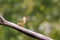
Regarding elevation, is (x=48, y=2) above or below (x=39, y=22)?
above

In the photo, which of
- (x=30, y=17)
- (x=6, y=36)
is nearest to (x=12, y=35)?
(x=6, y=36)

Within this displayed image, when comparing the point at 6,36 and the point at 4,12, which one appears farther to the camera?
the point at 4,12

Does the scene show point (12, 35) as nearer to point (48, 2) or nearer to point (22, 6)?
point (22, 6)

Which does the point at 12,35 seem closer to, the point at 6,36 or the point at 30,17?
the point at 6,36

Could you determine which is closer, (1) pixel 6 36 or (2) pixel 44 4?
(1) pixel 6 36

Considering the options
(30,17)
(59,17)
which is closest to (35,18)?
(30,17)

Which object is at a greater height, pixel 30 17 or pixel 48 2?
pixel 48 2
